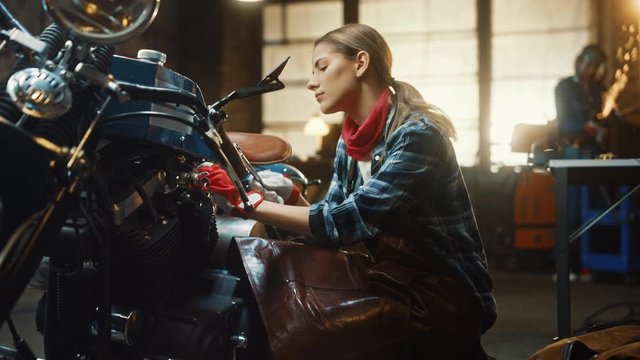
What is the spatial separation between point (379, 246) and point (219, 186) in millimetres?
466

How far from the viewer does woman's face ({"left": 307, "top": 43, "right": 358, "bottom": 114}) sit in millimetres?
1883

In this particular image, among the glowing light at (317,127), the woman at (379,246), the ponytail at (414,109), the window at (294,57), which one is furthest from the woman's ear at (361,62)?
the window at (294,57)

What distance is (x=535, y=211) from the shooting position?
19.0 feet

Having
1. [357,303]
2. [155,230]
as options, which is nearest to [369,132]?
[357,303]

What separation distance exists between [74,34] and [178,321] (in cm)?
70

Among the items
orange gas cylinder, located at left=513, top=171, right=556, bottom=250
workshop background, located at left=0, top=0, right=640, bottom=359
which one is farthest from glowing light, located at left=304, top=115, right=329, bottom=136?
orange gas cylinder, located at left=513, top=171, right=556, bottom=250

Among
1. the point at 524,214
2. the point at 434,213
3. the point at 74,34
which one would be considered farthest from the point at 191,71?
the point at 74,34

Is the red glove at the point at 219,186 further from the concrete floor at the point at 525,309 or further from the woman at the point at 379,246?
the concrete floor at the point at 525,309

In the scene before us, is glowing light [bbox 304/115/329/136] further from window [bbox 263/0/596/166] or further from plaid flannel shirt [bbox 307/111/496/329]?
plaid flannel shirt [bbox 307/111/496/329]

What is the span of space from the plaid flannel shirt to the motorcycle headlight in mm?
775

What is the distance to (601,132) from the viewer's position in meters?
5.29

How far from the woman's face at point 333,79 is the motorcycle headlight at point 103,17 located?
0.90 meters

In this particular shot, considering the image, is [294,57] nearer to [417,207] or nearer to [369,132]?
[369,132]

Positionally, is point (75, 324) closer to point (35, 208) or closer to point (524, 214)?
point (35, 208)
